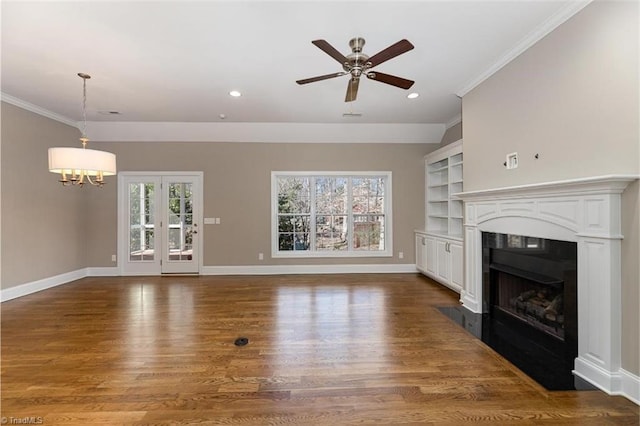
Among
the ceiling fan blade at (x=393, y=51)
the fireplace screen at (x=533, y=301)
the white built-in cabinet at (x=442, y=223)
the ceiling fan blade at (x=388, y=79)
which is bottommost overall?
the fireplace screen at (x=533, y=301)

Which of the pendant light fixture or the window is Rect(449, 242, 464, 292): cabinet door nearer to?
the window

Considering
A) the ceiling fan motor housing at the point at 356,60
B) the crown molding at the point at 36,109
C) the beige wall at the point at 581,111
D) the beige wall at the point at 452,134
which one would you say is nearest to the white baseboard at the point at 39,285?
the crown molding at the point at 36,109

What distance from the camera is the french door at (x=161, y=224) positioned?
5.98m

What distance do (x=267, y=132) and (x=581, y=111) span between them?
470 centimetres

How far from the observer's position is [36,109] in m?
4.71

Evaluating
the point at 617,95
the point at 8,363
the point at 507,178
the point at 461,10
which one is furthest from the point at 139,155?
the point at 617,95

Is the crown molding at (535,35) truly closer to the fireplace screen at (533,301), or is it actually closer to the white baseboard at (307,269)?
the fireplace screen at (533,301)

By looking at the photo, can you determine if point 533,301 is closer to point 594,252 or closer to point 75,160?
point 594,252

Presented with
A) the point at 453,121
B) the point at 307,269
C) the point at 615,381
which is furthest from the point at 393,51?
the point at 307,269

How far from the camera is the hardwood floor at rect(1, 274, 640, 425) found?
1.93 m

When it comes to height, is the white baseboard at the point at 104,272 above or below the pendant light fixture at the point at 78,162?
below
